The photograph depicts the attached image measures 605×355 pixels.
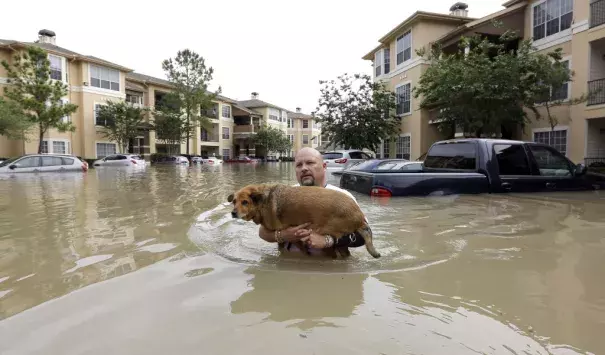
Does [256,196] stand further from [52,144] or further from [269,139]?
[269,139]

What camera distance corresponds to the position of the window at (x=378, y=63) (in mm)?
31277

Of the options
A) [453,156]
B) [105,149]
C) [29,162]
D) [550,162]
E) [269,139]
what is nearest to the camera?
[550,162]

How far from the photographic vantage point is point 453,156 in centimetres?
771

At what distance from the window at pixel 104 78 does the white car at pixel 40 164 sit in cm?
2296

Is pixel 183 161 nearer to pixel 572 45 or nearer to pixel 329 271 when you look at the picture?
pixel 572 45

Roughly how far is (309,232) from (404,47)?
27.1 m

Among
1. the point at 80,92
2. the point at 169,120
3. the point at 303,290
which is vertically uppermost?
the point at 80,92

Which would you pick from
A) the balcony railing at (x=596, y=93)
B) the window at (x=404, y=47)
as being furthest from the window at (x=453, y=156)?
the window at (x=404, y=47)

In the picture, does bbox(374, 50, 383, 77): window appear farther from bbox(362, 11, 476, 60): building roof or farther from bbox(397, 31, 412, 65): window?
bbox(362, 11, 476, 60): building roof

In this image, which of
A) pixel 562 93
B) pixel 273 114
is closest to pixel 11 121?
pixel 562 93

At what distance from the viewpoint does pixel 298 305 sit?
271 cm

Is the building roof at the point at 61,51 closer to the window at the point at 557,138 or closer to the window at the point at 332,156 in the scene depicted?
the window at the point at 332,156

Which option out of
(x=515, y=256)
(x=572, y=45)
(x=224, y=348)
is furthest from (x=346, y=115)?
(x=224, y=348)

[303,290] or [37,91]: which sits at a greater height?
[37,91]
